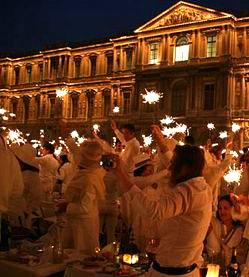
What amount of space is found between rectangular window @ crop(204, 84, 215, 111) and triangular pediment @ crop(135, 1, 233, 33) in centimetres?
533

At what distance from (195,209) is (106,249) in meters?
1.96

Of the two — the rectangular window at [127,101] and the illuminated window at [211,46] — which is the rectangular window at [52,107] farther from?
the illuminated window at [211,46]

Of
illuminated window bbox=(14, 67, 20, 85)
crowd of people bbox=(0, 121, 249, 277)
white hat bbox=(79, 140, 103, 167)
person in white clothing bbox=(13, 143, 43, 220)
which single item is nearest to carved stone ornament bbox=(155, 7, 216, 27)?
illuminated window bbox=(14, 67, 20, 85)

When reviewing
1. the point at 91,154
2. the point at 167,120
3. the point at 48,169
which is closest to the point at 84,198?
the point at 91,154

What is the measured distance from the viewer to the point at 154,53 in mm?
38375

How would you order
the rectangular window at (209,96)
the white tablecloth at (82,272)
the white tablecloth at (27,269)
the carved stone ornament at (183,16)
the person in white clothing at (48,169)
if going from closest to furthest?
the white tablecloth at (82,272) < the white tablecloth at (27,269) < the person in white clothing at (48,169) < the rectangular window at (209,96) < the carved stone ornament at (183,16)

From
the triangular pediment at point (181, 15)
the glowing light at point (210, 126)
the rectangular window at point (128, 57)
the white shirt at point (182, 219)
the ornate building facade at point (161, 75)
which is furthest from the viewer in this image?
the rectangular window at point (128, 57)

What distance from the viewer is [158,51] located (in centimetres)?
3806

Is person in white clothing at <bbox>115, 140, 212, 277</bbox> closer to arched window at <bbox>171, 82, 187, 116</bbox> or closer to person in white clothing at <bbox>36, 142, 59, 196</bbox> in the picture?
person in white clothing at <bbox>36, 142, 59, 196</bbox>

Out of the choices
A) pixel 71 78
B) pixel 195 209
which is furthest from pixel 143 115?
pixel 195 209

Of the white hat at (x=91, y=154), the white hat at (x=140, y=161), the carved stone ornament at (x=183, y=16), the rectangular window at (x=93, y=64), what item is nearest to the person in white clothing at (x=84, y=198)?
the white hat at (x=91, y=154)

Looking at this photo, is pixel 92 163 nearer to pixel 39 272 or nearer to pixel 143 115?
pixel 39 272

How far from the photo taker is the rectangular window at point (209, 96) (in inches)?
1363

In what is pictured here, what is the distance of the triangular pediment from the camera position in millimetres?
35281
